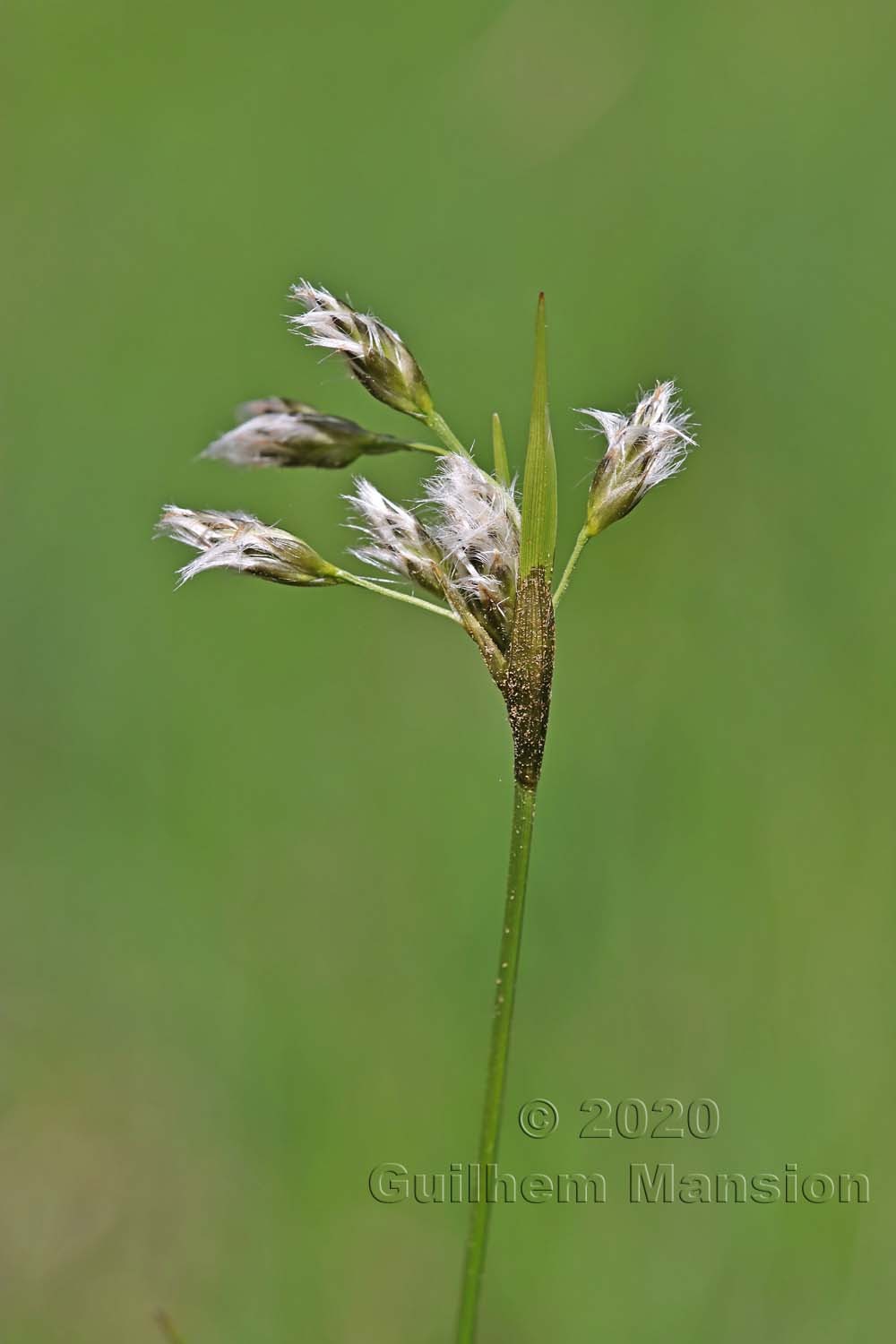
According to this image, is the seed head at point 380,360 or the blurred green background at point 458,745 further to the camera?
the blurred green background at point 458,745

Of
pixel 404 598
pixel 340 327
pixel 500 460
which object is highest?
pixel 340 327

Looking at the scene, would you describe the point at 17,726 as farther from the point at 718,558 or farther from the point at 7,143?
the point at 7,143

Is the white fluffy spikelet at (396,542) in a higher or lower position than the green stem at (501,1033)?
higher

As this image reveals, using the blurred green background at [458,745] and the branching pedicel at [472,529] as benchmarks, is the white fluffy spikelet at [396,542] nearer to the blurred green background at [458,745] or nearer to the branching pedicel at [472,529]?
the branching pedicel at [472,529]

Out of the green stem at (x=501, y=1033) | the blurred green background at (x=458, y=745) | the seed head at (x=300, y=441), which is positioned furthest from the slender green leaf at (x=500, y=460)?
Answer: the blurred green background at (x=458, y=745)

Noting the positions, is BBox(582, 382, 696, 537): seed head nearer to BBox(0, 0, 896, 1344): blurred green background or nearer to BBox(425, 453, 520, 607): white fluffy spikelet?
BBox(425, 453, 520, 607): white fluffy spikelet

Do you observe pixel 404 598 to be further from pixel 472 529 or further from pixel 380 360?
pixel 380 360

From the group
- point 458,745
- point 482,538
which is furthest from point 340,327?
point 458,745

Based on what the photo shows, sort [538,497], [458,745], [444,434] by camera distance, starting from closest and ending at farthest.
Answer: [538,497], [444,434], [458,745]
